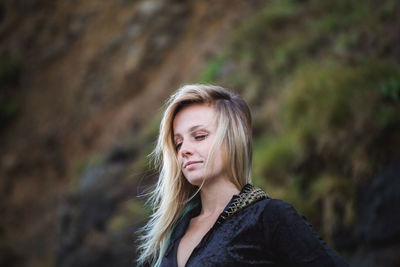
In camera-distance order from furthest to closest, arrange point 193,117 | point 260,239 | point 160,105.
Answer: point 160,105 → point 193,117 → point 260,239

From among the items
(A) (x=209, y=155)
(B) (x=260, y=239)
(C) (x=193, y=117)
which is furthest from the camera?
(C) (x=193, y=117)

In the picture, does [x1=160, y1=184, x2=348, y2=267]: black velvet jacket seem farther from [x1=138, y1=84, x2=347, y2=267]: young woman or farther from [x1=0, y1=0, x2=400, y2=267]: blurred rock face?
[x1=0, y1=0, x2=400, y2=267]: blurred rock face

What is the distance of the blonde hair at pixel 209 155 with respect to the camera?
1.61m

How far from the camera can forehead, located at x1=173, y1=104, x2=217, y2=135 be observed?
1646mm

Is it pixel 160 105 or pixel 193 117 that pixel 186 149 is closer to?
pixel 193 117

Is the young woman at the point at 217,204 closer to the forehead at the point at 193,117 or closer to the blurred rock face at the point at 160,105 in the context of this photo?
the forehead at the point at 193,117

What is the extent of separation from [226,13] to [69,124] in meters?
4.24

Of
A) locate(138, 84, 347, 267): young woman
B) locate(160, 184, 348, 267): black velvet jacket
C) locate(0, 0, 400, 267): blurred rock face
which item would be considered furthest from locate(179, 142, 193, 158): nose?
locate(0, 0, 400, 267): blurred rock face

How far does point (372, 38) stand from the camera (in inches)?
196

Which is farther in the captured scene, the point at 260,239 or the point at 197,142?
the point at 197,142

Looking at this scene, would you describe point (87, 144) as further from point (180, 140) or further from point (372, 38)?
point (180, 140)

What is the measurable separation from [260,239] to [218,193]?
1.07ft

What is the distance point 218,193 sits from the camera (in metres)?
1.64

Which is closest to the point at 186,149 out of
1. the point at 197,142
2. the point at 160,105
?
the point at 197,142
